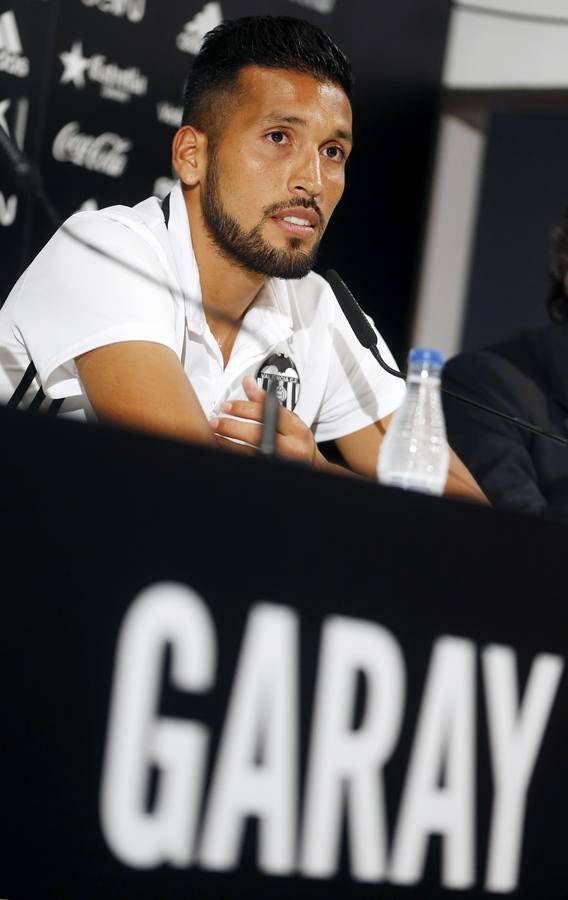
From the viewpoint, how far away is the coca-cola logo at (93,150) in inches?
128

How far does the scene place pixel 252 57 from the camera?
185cm

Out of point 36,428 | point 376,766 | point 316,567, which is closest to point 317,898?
point 376,766

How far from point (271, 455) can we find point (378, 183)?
3.38 m

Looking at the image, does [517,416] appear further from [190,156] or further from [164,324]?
[164,324]

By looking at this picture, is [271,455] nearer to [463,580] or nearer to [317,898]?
[463,580]

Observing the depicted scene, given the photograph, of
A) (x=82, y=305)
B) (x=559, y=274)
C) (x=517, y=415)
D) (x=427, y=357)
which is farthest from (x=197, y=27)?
(x=427, y=357)

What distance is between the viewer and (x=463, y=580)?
1.14m

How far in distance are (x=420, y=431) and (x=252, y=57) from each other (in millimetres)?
647

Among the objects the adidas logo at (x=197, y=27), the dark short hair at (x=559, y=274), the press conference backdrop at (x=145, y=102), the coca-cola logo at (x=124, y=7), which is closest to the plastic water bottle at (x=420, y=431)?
the dark short hair at (x=559, y=274)

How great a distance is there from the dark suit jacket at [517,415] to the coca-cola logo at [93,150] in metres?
1.25

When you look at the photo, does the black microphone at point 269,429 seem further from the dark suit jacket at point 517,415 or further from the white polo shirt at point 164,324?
the dark suit jacket at point 517,415

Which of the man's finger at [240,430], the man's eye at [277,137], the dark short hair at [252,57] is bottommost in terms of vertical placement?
the man's finger at [240,430]

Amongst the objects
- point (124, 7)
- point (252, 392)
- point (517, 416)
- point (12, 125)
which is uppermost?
point (124, 7)

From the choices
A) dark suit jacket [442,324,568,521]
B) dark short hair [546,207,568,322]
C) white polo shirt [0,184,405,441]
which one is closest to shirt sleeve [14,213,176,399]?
white polo shirt [0,184,405,441]
